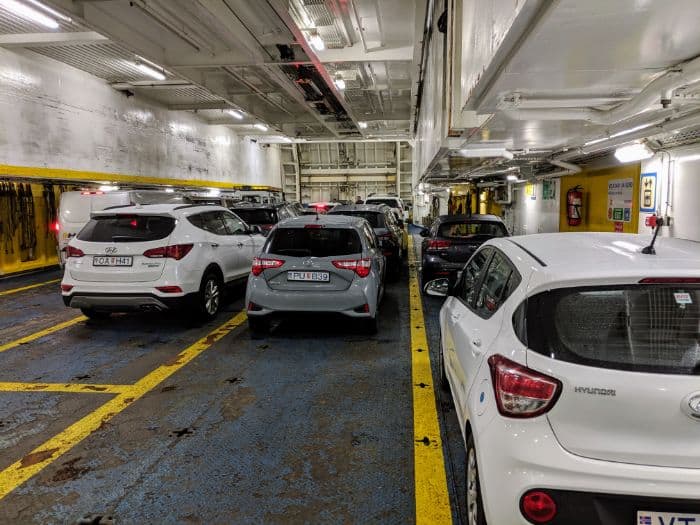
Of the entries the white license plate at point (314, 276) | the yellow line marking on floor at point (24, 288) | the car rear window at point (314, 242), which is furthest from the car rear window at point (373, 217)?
the yellow line marking on floor at point (24, 288)

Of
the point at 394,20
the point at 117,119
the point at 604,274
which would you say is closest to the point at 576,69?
the point at 604,274

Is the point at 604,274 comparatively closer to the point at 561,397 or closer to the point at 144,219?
the point at 561,397

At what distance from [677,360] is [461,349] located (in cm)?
114

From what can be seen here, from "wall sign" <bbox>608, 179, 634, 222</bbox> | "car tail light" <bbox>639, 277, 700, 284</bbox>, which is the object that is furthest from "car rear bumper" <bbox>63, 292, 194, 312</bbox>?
"wall sign" <bbox>608, 179, 634, 222</bbox>

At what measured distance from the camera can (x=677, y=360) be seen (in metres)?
1.70

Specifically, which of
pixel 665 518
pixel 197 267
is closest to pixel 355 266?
pixel 197 267

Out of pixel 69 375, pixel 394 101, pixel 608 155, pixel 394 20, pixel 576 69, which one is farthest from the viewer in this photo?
pixel 394 101

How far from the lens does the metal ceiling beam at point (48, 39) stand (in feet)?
30.8

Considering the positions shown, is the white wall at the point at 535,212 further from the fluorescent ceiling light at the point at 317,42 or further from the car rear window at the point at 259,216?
the car rear window at the point at 259,216

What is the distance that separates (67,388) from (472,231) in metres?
6.05

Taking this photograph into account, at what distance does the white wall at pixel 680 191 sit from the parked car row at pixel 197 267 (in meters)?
3.98

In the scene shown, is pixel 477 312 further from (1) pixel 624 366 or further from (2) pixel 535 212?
(2) pixel 535 212

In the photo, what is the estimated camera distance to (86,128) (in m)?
12.8

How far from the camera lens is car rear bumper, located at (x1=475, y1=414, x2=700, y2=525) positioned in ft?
5.18
